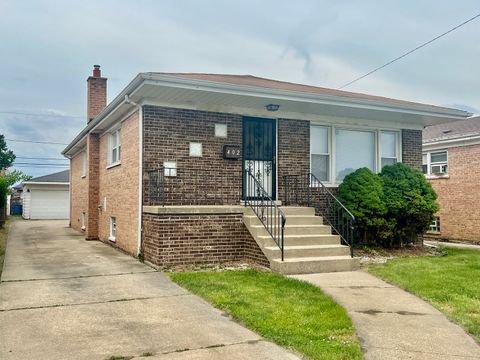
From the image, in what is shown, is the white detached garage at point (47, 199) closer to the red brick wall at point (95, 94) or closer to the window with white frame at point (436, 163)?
the red brick wall at point (95, 94)

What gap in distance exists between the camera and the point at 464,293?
650cm

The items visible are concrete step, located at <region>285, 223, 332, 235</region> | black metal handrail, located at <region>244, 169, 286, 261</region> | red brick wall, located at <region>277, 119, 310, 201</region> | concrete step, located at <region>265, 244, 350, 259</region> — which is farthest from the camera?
red brick wall, located at <region>277, 119, 310, 201</region>

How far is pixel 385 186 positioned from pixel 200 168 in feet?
14.5

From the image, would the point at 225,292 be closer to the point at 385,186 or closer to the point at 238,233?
the point at 238,233

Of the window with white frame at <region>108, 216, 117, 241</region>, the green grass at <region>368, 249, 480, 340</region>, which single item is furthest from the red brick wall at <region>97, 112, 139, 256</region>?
the green grass at <region>368, 249, 480, 340</region>

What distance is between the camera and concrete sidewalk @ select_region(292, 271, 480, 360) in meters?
4.17

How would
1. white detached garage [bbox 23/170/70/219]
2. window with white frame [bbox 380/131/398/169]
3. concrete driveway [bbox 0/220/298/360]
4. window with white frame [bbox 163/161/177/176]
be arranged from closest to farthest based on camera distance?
concrete driveway [bbox 0/220/298/360] < window with white frame [bbox 163/161/177/176] < window with white frame [bbox 380/131/398/169] < white detached garage [bbox 23/170/70/219]

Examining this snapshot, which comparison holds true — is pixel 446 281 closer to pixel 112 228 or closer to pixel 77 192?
pixel 112 228

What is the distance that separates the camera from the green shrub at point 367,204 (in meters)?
10.3

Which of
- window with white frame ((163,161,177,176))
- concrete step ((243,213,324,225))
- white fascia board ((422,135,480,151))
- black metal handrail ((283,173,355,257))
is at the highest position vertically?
white fascia board ((422,135,480,151))

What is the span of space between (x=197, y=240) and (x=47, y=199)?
26.6 metres

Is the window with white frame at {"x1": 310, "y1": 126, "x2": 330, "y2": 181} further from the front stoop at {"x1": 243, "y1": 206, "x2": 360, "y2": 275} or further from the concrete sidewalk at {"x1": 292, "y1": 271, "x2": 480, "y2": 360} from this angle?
the concrete sidewalk at {"x1": 292, "y1": 271, "x2": 480, "y2": 360}

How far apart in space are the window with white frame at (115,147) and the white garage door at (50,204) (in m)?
20.6

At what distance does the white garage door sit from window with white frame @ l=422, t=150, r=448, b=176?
24.4m
